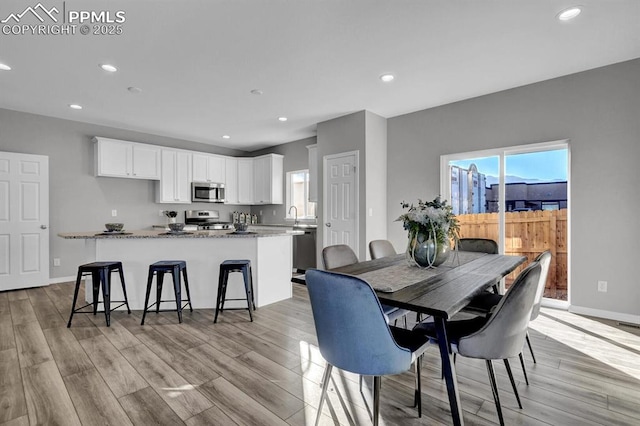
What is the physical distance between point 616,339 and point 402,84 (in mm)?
3276

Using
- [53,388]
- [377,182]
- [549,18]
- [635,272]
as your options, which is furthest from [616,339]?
[53,388]

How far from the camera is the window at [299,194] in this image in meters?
6.71

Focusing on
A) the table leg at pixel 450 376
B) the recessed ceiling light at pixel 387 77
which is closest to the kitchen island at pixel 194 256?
the recessed ceiling light at pixel 387 77

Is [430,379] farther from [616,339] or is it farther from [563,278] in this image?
[563,278]

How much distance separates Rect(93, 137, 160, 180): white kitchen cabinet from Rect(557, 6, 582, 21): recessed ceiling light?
236 inches

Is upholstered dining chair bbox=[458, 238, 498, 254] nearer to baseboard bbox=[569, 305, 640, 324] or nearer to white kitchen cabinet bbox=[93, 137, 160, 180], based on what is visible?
baseboard bbox=[569, 305, 640, 324]

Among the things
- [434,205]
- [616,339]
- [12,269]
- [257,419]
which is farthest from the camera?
[12,269]

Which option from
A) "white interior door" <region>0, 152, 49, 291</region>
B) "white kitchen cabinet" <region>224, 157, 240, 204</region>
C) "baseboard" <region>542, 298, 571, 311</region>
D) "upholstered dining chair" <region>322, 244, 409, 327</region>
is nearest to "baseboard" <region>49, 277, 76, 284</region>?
"white interior door" <region>0, 152, 49, 291</region>

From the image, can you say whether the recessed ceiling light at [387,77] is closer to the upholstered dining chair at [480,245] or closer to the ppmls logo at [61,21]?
the upholstered dining chair at [480,245]

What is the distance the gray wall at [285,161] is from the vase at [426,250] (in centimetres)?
452

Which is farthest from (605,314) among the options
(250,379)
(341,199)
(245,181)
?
(245,181)

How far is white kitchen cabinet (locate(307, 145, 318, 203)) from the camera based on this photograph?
5.77 meters

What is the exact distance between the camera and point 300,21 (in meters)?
2.51

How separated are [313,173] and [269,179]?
138cm
